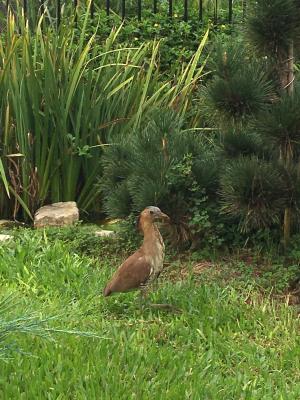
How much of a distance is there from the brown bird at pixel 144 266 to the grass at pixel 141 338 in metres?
0.19

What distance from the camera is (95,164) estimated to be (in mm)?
6883

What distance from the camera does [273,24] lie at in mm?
4711

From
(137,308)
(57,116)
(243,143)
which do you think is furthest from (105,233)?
(137,308)

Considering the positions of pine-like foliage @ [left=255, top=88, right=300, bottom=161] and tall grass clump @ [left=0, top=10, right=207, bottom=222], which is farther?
tall grass clump @ [left=0, top=10, right=207, bottom=222]

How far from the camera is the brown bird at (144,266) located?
4.25 meters

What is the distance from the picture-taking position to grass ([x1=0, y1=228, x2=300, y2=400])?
3.43 m

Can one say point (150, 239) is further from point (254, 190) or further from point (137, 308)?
point (254, 190)

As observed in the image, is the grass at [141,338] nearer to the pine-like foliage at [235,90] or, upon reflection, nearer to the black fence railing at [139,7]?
the pine-like foliage at [235,90]

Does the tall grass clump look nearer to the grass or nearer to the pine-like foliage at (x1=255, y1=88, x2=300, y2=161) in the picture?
the grass

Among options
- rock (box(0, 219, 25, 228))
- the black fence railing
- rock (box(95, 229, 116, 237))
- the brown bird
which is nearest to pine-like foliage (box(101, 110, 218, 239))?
rock (box(95, 229, 116, 237))

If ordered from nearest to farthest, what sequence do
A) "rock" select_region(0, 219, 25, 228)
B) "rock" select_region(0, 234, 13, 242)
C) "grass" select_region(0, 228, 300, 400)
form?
1. "grass" select_region(0, 228, 300, 400)
2. "rock" select_region(0, 234, 13, 242)
3. "rock" select_region(0, 219, 25, 228)

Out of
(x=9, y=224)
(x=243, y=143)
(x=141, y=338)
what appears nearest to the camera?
(x=141, y=338)

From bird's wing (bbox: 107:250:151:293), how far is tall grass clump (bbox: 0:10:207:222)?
2.36 metres

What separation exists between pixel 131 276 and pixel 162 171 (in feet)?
3.92
